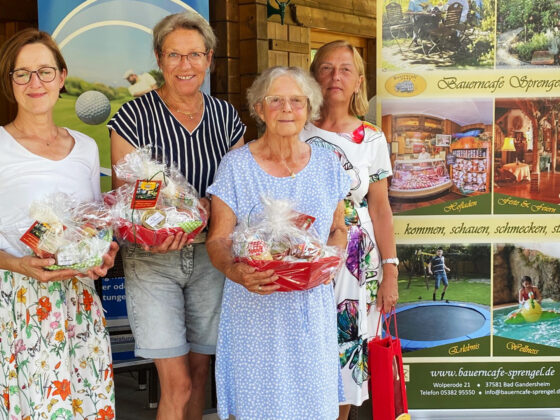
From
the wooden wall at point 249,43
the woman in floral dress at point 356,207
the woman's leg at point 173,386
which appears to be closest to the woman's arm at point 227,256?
the woman's leg at point 173,386

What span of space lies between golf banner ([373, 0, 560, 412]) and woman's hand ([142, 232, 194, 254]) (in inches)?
54.8

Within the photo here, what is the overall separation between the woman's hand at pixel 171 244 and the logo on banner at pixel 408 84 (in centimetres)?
152

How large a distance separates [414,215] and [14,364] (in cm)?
202

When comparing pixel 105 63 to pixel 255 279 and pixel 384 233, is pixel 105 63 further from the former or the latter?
pixel 255 279

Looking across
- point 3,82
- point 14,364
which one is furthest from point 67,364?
point 3,82

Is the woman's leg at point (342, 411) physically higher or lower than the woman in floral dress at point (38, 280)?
lower

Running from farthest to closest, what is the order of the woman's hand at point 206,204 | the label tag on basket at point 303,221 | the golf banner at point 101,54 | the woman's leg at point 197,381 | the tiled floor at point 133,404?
1. the tiled floor at point 133,404
2. the golf banner at point 101,54
3. the woman's leg at point 197,381
4. the woman's hand at point 206,204
5. the label tag on basket at point 303,221

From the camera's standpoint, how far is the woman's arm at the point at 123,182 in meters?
2.67

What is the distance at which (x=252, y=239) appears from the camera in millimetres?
2514

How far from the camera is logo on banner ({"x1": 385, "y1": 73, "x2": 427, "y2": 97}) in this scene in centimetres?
372

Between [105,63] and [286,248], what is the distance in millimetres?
2124

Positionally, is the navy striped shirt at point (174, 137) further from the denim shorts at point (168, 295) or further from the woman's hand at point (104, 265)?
the woman's hand at point (104, 265)

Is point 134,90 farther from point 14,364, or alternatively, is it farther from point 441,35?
point 14,364

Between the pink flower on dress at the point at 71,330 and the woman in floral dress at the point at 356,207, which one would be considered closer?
the pink flower on dress at the point at 71,330
